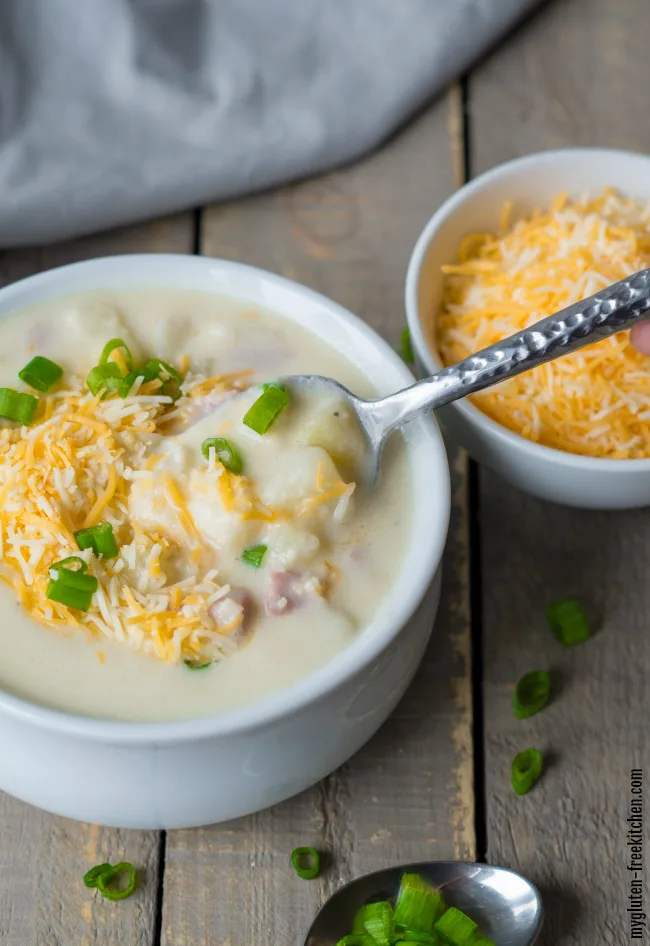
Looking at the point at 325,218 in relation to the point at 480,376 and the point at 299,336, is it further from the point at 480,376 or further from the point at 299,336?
the point at 480,376

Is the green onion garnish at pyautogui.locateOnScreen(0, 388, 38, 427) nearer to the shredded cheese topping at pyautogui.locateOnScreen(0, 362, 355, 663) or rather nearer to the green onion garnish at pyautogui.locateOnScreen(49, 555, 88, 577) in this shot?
the shredded cheese topping at pyautogui.locateOnScreen(0, 362, 355, 663)

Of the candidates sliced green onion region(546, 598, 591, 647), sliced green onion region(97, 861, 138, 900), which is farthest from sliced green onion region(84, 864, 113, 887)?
sliced green onion region(546, 598, 591, 647)

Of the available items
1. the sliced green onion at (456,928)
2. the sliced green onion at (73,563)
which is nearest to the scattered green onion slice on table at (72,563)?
the sliced green onion at (73,563)

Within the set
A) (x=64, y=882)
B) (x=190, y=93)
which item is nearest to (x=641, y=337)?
(x=190, y=93)

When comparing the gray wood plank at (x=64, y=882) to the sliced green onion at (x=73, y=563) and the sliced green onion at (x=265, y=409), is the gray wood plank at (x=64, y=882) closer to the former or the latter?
the sliced green onion at (x=73, y=563)

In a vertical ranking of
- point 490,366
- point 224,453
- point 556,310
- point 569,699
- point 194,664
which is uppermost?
point 556,310

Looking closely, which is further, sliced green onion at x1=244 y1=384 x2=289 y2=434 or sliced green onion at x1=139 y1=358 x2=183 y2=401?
sliced green onion at x1=139 y1=358 x2=183 y2=401

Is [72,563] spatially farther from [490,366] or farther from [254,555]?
[490,366]
